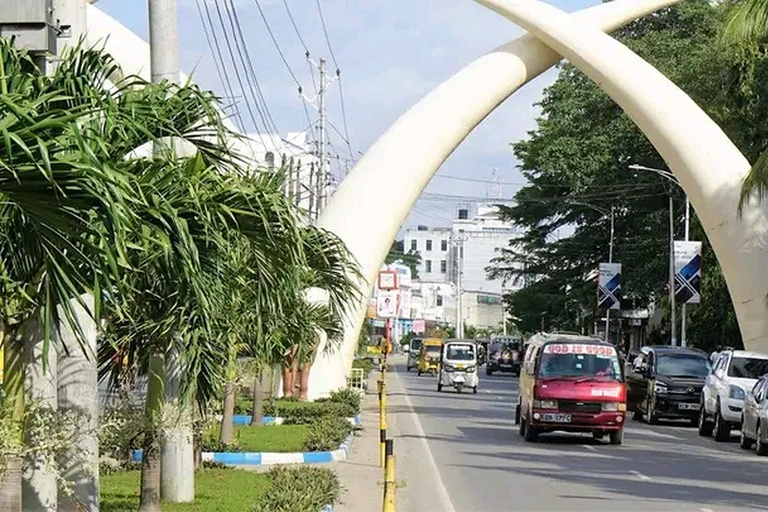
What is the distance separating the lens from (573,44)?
156 feet

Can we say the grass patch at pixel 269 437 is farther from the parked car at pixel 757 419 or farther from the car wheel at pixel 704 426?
the car wheel at pixel 704 426

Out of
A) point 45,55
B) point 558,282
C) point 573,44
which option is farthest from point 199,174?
point 558,282

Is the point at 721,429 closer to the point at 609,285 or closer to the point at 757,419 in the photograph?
the point at 757,419

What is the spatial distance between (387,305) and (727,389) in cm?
1044

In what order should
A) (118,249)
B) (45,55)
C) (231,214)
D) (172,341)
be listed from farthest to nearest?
(172,341) < (231,214) < (45,55) < (118,249)

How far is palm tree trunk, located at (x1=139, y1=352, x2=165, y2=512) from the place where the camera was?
1418cm

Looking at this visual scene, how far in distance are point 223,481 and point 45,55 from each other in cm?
1046

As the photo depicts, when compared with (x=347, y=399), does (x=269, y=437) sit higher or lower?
lower

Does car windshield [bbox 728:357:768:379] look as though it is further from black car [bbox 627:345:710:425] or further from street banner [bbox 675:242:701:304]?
street banner [bbox 675:242:701:304]

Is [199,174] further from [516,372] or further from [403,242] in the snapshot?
[403,242]

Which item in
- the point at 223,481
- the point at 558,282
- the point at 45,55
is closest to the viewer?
the point at 45,55

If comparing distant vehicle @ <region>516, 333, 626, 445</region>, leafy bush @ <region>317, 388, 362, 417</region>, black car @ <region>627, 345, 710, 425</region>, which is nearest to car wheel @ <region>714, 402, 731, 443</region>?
distant vehicle @ <region>516, 333, 626, 445</region>

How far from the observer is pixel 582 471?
22.4 m

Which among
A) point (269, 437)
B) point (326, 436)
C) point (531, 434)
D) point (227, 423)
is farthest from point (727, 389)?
point (227, 423)
